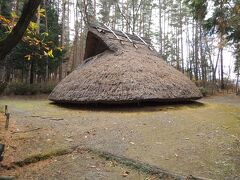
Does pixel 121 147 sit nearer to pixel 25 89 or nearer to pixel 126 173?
pixel 126 173

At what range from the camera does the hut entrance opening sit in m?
12.1

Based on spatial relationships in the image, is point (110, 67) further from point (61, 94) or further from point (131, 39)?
point (131, 39)

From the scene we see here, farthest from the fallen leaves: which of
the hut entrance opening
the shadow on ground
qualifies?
the hut entrance opening

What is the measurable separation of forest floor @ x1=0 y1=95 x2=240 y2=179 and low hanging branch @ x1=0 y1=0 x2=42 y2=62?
74.5 inches

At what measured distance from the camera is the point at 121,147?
15.4ft

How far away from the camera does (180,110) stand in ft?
27.7

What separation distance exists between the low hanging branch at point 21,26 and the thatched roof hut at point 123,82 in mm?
5601

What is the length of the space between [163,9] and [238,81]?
14730mm

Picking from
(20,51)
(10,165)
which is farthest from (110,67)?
(20,51)

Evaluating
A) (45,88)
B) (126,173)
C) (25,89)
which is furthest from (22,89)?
(126,173)

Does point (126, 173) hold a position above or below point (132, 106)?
below

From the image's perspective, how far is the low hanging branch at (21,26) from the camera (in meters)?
2.71

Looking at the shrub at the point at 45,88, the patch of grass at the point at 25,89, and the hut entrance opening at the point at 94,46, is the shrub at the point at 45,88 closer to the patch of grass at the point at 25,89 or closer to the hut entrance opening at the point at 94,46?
the patch of grass at the point at 25,89

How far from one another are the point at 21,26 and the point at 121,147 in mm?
2853
